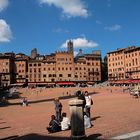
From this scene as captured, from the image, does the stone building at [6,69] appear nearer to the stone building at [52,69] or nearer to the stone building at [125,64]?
the stone building at [52,69]

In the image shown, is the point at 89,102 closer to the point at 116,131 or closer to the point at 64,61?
the point at 116,131

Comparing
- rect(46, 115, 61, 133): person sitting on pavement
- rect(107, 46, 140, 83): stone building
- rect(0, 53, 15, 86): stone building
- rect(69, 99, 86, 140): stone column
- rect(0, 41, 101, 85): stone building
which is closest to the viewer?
rect(69, 99, 86, 140): stone column

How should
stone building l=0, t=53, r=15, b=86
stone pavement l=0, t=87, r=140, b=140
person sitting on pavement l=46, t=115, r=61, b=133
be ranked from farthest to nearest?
stone building l=0, t=53, r=15, b=86, person sitting on pavement l=46, t=115, r=61, b=133, stone pavement l=0, t=87, r=140, b=140

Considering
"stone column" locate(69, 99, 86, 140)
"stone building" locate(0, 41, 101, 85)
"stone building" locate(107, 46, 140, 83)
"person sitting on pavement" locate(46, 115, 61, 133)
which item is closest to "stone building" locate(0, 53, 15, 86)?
"stone building" locate(0, 41, 101, 85)

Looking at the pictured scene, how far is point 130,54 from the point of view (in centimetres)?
13975

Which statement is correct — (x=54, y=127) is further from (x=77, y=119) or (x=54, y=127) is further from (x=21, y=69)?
(x=21, y=69)

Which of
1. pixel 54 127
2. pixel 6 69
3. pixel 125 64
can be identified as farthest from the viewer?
pixel 6 69

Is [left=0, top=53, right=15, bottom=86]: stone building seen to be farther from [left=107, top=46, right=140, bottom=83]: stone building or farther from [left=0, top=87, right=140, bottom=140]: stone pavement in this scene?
[left=0, top=87, right=140, bottom=140]: stone pavement

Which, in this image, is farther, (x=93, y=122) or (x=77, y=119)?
(x=93, y=122)

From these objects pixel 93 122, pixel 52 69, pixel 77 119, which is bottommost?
pixel 93 122

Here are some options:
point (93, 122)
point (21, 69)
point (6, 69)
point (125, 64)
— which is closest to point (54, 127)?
point (93, 122)

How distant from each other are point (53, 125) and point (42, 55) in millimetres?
149264

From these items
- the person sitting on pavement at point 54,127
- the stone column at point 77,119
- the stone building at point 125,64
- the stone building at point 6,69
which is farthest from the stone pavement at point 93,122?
the stone building at point 6,69

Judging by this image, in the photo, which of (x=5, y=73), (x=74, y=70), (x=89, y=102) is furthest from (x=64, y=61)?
(x=89, y=102)
